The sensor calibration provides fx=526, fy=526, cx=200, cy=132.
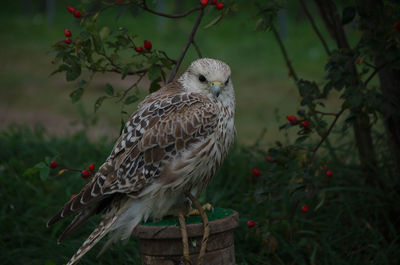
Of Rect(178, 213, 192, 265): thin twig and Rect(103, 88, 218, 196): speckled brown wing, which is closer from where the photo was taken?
Rect(178, 213, 192, 265): thin twig

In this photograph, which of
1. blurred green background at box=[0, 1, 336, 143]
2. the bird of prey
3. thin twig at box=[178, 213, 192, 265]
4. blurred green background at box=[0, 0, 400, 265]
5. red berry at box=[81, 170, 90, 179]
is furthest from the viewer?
blurred green background at box=[0, 1, 336, 143]

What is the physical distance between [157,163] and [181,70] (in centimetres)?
636

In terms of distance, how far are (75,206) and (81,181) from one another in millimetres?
1845

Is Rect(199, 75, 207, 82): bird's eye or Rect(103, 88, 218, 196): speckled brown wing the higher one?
Rect(199, 75, 207, 82): bird's eye

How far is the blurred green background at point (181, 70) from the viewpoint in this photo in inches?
276

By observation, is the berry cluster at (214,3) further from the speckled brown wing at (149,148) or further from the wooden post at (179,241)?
the wooden post at (179,241)

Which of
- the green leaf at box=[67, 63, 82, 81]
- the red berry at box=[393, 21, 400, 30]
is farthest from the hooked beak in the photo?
the red berry at box=[393, 21, 400, 30]

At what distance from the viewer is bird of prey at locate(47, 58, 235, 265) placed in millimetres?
2297

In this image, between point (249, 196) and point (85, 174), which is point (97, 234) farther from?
point (249, 196)

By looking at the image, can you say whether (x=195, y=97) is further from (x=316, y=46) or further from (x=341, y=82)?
(x=316, y=46)

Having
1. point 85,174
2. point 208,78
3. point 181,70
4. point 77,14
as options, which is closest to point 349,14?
point 208,78

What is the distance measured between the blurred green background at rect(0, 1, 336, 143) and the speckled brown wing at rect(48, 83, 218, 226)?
2126 millimetres

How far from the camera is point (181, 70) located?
28.1ft

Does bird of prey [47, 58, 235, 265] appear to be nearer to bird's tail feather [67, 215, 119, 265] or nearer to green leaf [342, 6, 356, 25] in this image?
bird's tail feather [67, 215, 119, 265]
